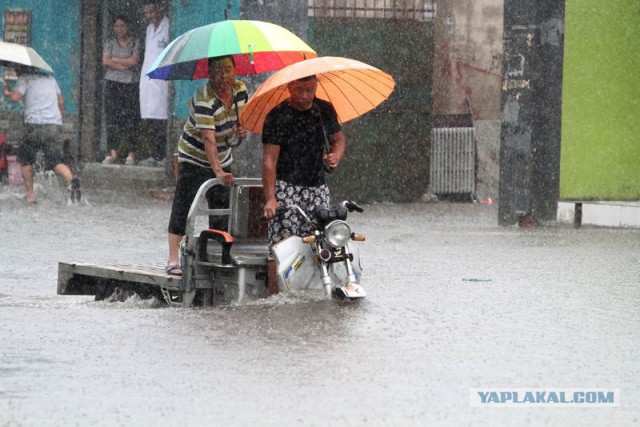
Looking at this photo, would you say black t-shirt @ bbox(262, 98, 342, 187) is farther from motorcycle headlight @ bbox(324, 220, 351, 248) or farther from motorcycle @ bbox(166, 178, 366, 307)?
motorcycle headlight @ bbox(324, 220, 351, 248)

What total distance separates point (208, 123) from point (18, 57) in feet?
28.0

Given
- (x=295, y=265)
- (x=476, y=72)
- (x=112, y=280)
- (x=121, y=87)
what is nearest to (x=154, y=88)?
(x=121, y=87)

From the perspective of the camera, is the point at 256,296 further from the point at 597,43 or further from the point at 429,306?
the point at 597,43

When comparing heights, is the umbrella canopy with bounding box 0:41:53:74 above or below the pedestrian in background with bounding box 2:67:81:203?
above

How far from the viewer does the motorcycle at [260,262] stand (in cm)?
955

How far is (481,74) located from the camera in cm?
2203

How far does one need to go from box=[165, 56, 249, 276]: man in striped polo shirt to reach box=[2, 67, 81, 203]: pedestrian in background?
29.2ft

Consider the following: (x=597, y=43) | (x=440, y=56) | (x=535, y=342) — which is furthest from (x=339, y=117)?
(x=440, y=56)

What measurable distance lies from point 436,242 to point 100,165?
9.33m

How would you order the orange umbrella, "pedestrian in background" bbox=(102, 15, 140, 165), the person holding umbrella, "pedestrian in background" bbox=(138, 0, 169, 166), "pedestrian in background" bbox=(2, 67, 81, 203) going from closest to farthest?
the person holding umbrella, the orange umbrella, "pedestrian in background" bbox=(2, 67, 81, 203), "pedestrian in background" bbox=(138, 0, 169, 166), "pedestrian in background" bbox=(102, 15, 140, 165)

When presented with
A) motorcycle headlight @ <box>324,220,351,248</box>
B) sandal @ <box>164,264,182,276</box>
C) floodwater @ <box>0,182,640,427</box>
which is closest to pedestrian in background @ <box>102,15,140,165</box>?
floodwater @ <box>0,182,640,427</box>

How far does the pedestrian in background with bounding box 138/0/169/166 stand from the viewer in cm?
2188
